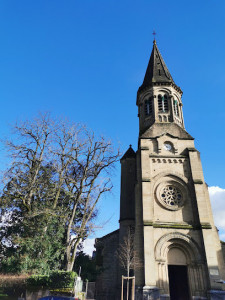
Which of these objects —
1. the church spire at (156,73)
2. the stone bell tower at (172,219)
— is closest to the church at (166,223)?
the stone bell tower at (172,219)

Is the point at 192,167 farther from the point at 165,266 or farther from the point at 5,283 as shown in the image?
→ the point at 5,283

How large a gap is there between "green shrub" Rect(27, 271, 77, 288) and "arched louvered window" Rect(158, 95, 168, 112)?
18.3 m

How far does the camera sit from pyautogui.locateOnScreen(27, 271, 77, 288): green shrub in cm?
1197

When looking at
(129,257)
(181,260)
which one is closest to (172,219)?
(181,260)

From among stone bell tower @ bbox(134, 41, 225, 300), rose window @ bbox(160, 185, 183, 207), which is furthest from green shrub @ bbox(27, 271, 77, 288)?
rose window @ bbox(160, 185, 183, 207)

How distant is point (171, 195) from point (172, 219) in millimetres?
2044

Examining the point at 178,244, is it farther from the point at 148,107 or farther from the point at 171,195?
the point at 148,107

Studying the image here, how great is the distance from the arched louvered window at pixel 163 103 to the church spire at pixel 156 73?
71.0 inches

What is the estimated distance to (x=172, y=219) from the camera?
18.0 meters

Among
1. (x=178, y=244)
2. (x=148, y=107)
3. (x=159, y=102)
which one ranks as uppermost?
(x=159, y=102)

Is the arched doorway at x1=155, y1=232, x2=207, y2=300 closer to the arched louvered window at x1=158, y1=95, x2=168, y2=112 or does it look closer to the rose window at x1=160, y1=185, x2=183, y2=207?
the rose window at x1=160, y1=185, x2=183, y2=207

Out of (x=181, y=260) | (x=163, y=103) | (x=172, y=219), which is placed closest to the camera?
(x=181, y=260)

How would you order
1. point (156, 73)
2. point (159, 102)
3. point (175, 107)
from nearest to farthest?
1. point (159, 102)
2. point (175, 107)
3. point (156, 73)

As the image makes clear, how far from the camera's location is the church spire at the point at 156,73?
26172 mm
